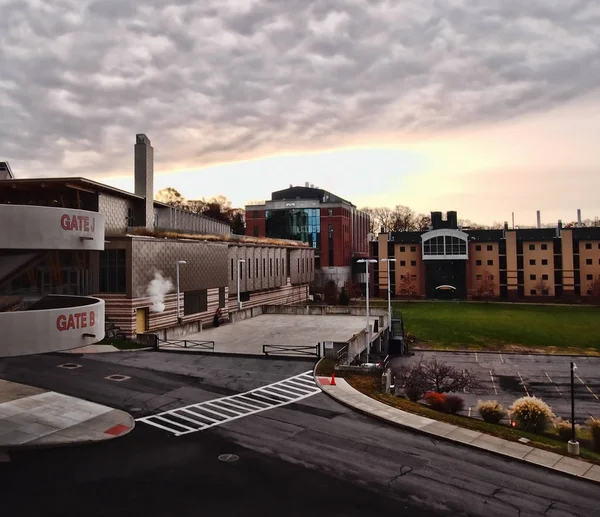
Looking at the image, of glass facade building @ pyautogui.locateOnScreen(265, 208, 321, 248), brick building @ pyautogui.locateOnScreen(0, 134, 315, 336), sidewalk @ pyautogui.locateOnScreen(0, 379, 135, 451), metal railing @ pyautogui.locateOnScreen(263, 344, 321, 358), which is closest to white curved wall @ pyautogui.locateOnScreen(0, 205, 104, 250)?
brick building @ pyautogui.locateOnScreen(0, 134, 315, 336)

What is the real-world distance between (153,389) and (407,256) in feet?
272

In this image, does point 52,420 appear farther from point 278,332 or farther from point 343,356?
point 278,332

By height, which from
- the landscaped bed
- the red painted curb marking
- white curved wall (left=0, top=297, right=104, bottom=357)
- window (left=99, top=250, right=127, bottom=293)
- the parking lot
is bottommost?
the parking lot

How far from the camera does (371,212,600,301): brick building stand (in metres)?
95.4

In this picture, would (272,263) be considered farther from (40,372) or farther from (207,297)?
(40,372)

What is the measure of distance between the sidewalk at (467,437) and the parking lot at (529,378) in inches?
426

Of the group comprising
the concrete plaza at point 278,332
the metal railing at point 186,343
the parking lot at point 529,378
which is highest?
the metal railing at point 186,343

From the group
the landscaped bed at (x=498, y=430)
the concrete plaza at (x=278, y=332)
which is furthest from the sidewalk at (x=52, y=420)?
the concrete plaza at (x=278, y=332)

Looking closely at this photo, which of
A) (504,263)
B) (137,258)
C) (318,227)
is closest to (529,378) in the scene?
(137,258)

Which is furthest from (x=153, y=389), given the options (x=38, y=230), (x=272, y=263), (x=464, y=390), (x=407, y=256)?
(x=407, y=256)

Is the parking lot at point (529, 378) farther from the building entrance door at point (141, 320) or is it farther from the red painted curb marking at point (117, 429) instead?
the building entrance door at point (141, 320)

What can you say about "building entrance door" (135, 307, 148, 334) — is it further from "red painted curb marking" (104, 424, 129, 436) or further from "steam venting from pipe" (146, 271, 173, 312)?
"red painted curb marking" (104, 424, 129, 436)

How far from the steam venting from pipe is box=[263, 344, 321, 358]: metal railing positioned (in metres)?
11.7

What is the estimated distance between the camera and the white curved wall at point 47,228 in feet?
59.7
